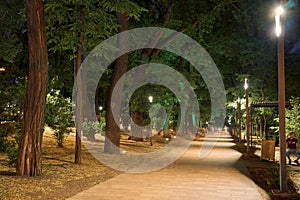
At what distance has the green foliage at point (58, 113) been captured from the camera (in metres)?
18.3

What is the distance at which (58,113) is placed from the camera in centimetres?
1900

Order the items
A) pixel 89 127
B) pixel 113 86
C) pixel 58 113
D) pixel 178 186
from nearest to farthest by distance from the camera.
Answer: pixel 178 186
pixel 58 113
pixel 113 86
pixel 89 127

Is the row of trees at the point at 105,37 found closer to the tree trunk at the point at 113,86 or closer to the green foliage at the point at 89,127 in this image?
the tree trunk at the point at 113,86

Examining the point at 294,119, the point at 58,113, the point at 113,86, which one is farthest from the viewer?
the point at 294,119

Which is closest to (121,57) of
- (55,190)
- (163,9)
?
(163,9)

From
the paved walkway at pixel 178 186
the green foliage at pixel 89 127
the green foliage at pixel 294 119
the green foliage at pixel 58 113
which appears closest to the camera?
the paved walkway at pixel 178 186

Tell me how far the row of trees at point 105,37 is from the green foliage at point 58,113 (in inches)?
66.4

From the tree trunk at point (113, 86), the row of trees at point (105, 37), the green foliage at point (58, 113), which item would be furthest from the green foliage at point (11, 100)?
the tree trunk at point (113, 86)

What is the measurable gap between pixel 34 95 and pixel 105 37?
4668mm

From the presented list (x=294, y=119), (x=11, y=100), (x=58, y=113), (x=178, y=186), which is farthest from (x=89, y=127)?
(x=178, y=186)

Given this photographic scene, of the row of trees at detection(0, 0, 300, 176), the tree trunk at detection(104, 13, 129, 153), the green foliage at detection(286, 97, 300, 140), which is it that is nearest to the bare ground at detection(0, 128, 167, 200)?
the row of trees at detection(0, 0, 300, 176)

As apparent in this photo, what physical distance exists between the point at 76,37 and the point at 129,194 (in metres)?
6.64

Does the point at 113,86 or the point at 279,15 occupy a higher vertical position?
the point at 279,15

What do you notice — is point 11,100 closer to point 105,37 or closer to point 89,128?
point 105,37
